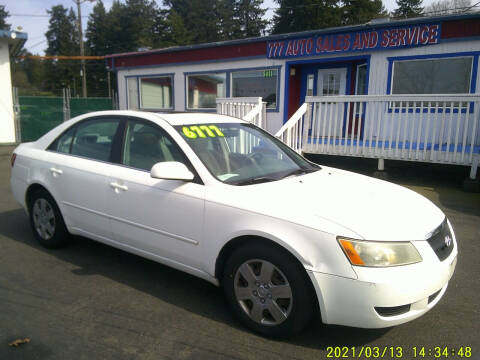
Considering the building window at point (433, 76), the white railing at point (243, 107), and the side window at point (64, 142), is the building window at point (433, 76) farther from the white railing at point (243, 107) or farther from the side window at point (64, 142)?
the side window at point (64, 142)

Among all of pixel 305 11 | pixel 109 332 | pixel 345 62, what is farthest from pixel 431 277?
pixel 305 11

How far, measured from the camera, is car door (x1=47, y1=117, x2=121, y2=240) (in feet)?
12.0

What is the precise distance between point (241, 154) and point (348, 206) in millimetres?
1183

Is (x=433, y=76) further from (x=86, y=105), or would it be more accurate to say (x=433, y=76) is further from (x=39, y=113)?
(x=39, y=113)

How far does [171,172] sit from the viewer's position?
291cm

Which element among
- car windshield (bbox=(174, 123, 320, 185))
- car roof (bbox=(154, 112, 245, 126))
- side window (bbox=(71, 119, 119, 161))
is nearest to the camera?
car windshield (bbox=(174, 123, 320, 185))

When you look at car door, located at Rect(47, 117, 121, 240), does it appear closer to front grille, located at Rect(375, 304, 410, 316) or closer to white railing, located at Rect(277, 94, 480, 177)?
front grille, located at Rect(375, 304, 410, 316)

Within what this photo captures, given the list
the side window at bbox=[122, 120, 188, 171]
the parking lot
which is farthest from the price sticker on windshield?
the parking lot

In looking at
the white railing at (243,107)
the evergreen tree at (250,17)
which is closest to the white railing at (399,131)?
the white railing at (243,107)

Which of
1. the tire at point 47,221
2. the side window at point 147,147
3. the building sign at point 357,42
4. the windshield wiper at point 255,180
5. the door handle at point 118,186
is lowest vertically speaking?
the tire at point 47,221

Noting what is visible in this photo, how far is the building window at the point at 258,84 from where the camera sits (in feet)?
39.2

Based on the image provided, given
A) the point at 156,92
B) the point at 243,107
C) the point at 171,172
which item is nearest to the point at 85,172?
the point at 171,172

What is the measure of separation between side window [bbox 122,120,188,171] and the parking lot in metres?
1.12

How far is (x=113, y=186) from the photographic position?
3.49 metres
